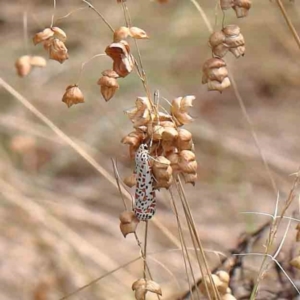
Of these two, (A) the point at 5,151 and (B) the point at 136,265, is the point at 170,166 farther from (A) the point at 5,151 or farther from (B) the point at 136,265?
(A) the point at 5,151

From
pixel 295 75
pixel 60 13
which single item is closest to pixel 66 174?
pixel 60 13

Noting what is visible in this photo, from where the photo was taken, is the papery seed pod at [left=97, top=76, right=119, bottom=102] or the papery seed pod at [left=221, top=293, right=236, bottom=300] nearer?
the papery seed pod at [left=97, top=76, right=119, bottom=102]

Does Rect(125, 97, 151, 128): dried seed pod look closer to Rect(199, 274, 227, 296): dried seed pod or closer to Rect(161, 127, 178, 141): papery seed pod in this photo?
Rect(161, 127, 178, 141): papery seed pod

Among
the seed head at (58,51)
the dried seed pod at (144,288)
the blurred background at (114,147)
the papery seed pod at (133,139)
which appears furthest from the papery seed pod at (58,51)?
the blurred background at (114,147)

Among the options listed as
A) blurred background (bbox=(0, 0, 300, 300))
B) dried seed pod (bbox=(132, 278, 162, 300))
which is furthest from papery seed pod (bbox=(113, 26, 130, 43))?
blurred background (bbox=(0, 0, 300, 300))

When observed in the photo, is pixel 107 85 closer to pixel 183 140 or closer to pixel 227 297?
pixel 183 140

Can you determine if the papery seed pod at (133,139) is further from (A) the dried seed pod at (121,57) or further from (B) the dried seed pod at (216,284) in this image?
(B) the dried seed pod at (216,284)
